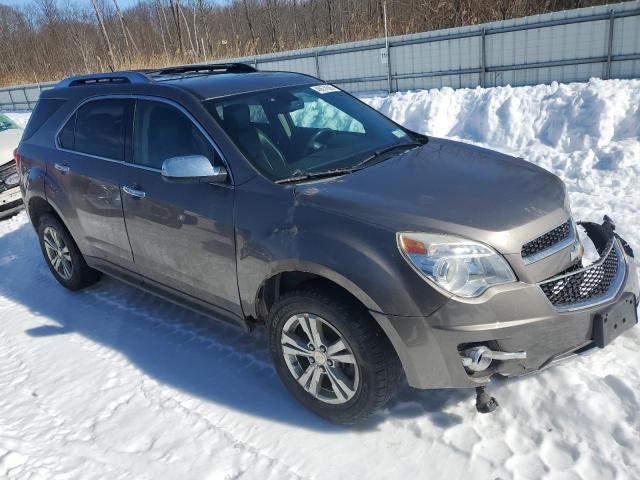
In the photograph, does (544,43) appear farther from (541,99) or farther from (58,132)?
(58,132)

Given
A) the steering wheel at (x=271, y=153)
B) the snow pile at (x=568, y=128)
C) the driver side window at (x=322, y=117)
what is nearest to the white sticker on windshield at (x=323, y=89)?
the driver side window at (x=322, y=117)

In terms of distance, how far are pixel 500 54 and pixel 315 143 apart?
8.55 metres

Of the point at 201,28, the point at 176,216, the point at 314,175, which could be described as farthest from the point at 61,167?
the point at 201,28

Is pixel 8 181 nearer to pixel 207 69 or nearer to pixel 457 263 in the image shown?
pixel 207 69

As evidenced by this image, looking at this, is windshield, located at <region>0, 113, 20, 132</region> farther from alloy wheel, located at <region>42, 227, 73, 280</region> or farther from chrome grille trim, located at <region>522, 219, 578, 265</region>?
chrome grille trim, located at <region>522, 219, 578, 265</region>

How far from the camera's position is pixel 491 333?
2469mm

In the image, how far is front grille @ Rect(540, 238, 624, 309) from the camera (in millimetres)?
2592

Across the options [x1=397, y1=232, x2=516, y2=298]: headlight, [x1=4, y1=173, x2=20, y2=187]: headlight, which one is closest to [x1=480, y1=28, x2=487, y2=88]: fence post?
[x1=4, y1=173, x2=20, y2=187]: headlight

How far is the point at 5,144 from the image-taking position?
8.36 m

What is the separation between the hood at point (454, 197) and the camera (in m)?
2.58

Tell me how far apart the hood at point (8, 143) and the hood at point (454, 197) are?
6.90 meters

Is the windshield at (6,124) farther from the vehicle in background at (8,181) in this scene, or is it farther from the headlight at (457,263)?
the headlight at (457,263)

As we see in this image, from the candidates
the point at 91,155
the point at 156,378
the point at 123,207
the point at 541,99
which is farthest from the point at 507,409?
the point at 541,99

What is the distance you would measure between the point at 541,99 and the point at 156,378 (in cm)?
752
